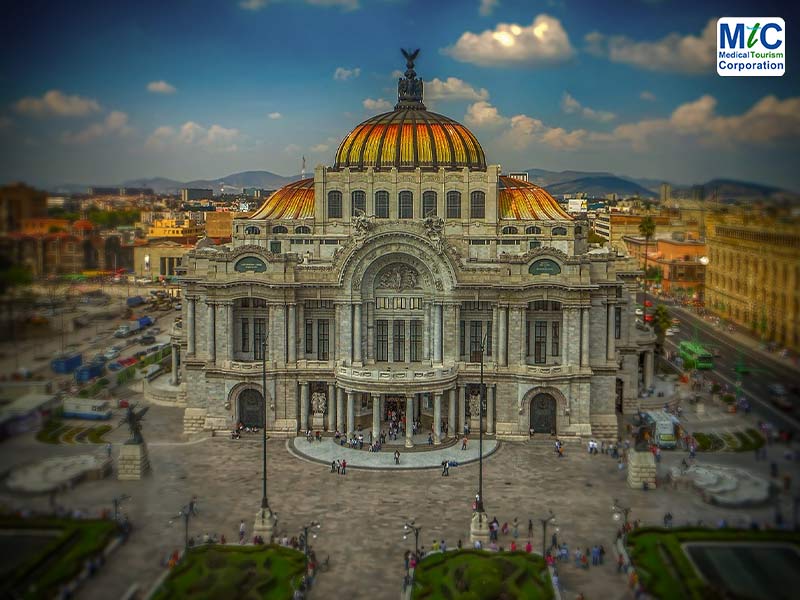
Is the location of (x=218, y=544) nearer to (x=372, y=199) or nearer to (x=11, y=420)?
→ (x=11, y=420)

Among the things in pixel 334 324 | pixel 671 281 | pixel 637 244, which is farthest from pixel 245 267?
pixel 637 244

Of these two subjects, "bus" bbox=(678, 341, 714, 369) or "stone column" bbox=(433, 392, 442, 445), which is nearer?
"stone column" bbox=(433, 392, 442, 445)

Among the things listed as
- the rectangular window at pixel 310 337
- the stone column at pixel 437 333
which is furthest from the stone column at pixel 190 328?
the stone column at pixel 437 333

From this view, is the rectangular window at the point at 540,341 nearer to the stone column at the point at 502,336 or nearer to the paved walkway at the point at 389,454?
the stone column at the point at 502,336

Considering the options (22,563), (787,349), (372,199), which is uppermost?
(372,199)

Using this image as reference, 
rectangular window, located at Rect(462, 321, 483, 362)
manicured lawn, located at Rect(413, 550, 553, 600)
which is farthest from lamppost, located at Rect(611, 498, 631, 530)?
rectangular window, located at Rect(462, 321, 483, 362)

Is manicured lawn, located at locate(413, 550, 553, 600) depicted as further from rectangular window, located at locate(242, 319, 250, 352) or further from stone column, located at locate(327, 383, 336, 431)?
rectangular window, located at locate(242, 319, 250, 352)

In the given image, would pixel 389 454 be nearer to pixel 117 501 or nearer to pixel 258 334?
pixel 258 334
